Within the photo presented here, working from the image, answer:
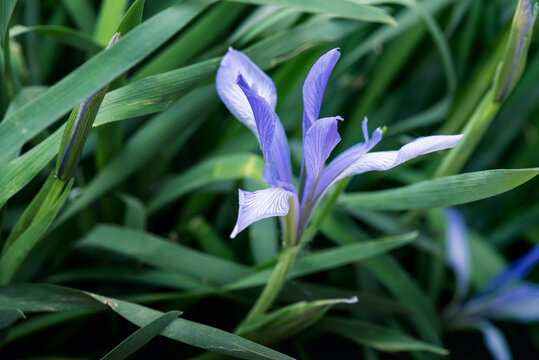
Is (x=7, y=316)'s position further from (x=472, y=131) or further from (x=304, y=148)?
(x=472, y=131)

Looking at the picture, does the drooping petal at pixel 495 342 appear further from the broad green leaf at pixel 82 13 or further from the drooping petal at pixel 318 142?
the broad green leaf at pixel 82 13

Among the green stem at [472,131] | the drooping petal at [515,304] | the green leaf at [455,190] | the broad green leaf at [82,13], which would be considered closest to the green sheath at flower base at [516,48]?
the green stem at [472,131]

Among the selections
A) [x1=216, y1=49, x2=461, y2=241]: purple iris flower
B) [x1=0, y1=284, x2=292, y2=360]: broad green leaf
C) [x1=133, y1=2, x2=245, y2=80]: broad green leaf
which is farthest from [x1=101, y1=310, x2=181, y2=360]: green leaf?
[x1=133, y1=2, x2=245, y2=80]: broad green leaf

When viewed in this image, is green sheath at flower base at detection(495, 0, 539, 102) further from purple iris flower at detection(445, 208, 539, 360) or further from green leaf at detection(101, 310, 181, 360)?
green leaf at detection(101, 310, 181, 360)

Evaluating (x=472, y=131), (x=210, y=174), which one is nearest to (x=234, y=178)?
(x=210, y=174)

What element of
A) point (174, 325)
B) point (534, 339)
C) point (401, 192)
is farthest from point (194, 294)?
point (534, 339)

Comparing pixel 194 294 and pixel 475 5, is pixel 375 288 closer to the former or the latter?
pixel 194 294
